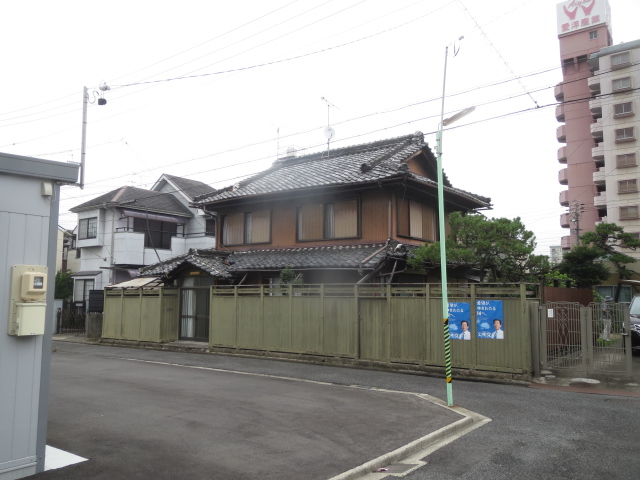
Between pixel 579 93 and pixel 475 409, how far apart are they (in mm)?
47855

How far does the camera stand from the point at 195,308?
21.5 m

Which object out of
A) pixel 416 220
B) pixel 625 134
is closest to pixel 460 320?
pixel 416 220

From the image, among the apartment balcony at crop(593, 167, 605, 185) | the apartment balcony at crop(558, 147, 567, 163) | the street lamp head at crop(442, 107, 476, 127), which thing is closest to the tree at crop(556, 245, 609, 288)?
the street lamp head at crop(442, 107, 476, 127)

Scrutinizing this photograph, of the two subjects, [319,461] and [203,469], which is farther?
[319,461]

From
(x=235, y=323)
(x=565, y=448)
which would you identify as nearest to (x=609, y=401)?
(x=565, y=448)

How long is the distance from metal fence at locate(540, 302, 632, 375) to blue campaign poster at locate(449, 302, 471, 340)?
72.7 inches

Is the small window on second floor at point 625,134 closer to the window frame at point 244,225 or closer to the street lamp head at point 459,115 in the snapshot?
the window frame at point 244,225

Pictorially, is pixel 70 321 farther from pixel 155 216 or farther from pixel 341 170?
pixel 341 170

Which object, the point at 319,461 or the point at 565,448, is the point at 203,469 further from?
the point at 565,448

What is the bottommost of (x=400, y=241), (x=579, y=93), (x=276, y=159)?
(x=400, y=241)

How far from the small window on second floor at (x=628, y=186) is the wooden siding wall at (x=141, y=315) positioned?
131 ft

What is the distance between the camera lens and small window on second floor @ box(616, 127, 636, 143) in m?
43.2

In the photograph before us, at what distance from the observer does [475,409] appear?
982 centimetres

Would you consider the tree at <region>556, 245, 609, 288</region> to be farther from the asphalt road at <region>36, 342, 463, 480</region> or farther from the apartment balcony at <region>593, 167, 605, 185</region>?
the apartment balcony at <region>593, 167, 605, 185</region>
